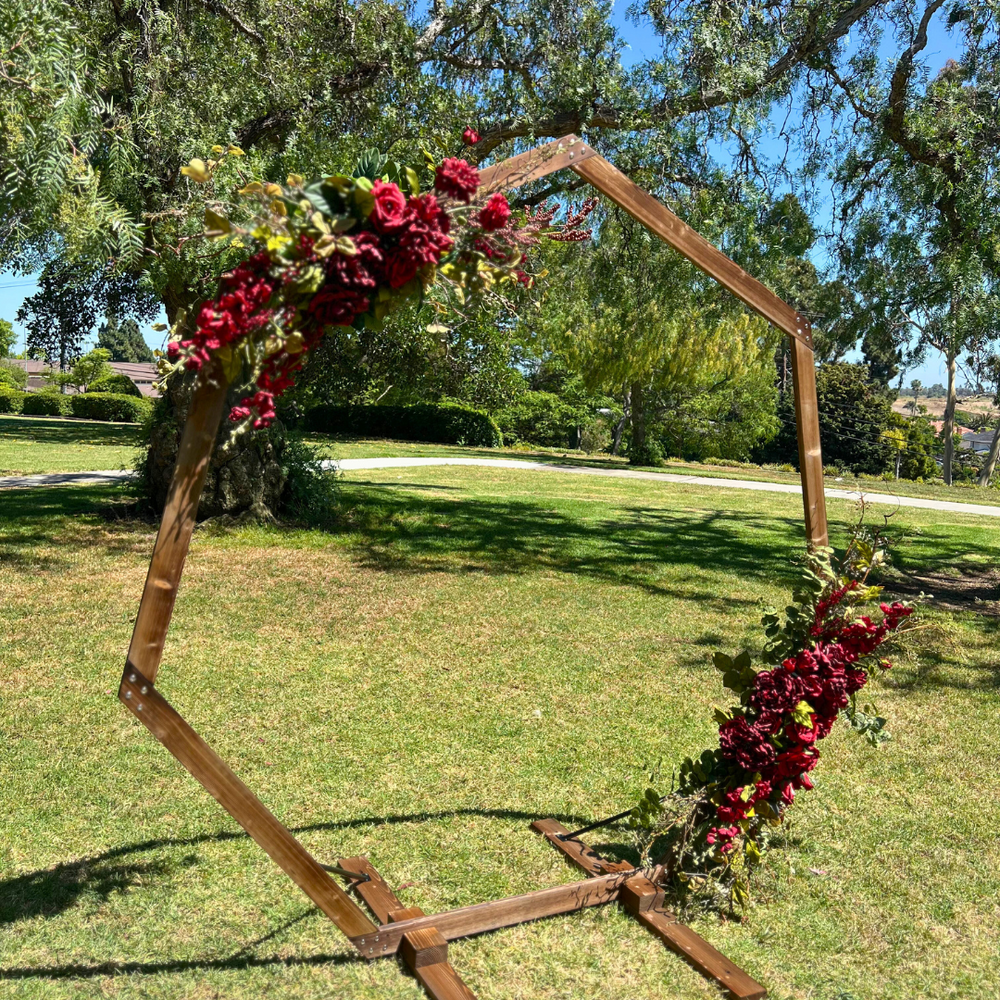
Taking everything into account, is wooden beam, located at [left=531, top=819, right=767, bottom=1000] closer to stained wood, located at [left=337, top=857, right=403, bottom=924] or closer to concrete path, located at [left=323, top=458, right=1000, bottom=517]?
stained wood, located at [left=337, top=857, right=403, bottom=924]

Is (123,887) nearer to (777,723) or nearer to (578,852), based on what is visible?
(578,852)

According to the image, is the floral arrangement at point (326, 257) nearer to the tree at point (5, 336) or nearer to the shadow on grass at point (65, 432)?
the shadow on grass at point (65, 432)

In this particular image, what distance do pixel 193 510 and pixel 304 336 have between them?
1.68 ft

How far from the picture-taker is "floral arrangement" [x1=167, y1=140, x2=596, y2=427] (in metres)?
2.17

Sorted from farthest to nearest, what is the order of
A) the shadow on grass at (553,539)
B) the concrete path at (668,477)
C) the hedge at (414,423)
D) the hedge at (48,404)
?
the hedge at (48,404) → the hedge at (414,423) → the concrete path at (668,477) → the shadow on grass at (553,539)

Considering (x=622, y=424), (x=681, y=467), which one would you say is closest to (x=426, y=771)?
(x=681, y=467)

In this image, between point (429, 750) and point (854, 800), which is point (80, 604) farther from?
point (854, 800)

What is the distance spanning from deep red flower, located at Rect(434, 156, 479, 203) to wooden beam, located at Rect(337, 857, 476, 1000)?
2.10 m

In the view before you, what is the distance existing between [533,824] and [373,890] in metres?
0.86

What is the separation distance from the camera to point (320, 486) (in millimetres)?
10039

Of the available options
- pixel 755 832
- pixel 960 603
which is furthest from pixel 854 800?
pixel 960 603

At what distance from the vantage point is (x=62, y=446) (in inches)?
723

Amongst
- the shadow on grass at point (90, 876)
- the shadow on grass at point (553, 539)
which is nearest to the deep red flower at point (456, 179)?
the shadow on grass at point (90, 876)

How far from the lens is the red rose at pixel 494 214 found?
7.73ft
